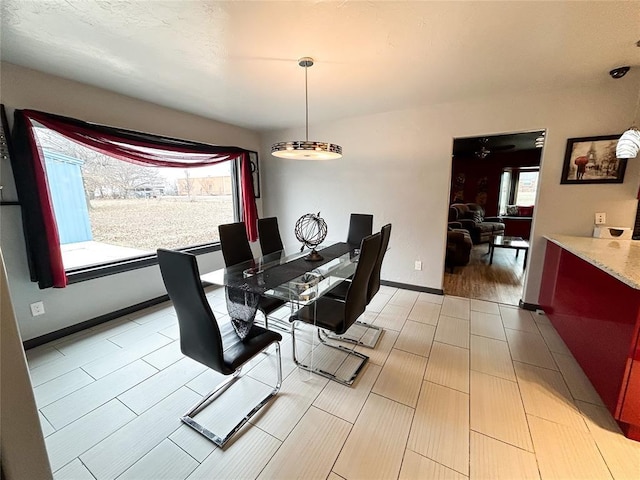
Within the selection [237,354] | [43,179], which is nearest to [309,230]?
[237,354]

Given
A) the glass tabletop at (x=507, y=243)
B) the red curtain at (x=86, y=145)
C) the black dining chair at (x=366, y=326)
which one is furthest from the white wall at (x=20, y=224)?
the glass tabletop at (x=507, y=243)

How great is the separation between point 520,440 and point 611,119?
2.88 metres

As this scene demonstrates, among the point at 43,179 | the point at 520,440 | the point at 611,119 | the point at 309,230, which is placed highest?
the point at 611,119

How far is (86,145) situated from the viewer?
7.68 feet

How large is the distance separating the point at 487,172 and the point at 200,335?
8.05m

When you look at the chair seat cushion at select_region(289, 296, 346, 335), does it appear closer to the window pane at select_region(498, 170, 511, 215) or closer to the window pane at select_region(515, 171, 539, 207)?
the window pane at select_region(498, 170, 511, 215)

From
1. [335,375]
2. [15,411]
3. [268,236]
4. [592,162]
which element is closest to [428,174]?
[592,162]

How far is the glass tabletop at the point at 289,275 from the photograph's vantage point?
1.77 metres

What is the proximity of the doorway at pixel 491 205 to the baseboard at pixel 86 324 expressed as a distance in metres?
3.84

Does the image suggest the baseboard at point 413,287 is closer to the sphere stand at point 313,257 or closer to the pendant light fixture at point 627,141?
the sphere stand at point 313,257

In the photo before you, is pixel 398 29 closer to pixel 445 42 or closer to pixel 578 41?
pixel 445 42

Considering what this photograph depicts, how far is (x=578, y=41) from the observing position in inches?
68.2

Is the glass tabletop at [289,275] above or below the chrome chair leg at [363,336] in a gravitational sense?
above

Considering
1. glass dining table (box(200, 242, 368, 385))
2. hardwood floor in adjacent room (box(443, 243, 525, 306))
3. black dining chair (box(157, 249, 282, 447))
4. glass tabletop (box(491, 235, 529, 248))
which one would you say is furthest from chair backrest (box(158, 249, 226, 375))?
glass tabletop (box(491, 235, 529, 248))
